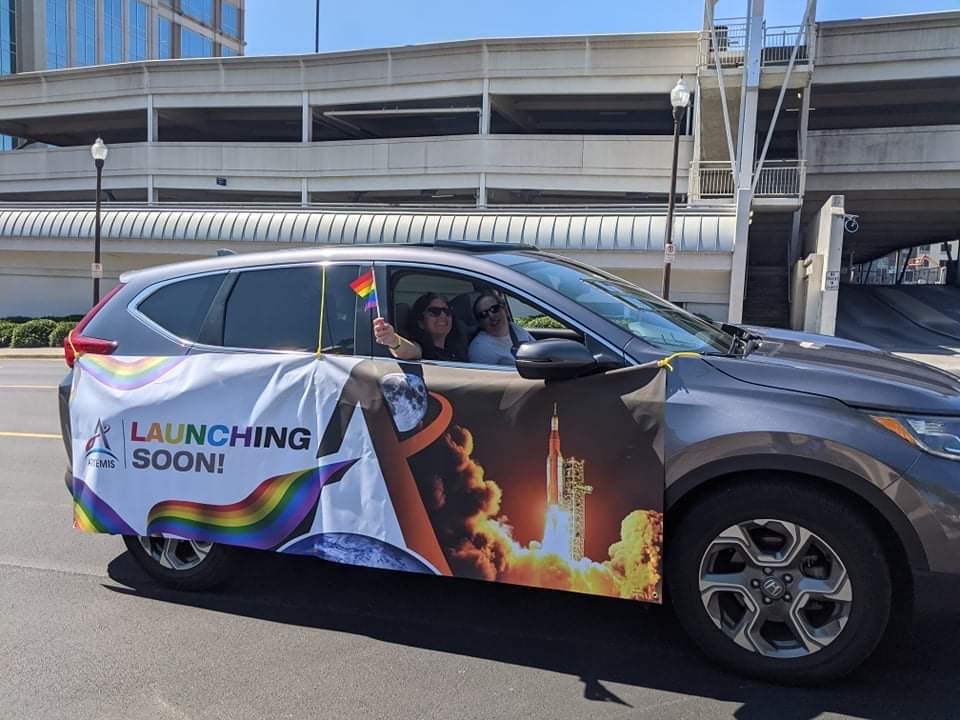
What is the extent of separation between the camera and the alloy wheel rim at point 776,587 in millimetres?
3004

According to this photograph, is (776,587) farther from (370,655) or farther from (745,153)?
(745,153)

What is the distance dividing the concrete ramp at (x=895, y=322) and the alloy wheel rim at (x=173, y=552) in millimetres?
19894

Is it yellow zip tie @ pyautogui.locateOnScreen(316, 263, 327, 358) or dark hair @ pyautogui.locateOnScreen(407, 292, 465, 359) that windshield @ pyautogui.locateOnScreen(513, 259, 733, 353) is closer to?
dark hair @ pyautogui.locateOnScreen(407, 292, 465, 359)

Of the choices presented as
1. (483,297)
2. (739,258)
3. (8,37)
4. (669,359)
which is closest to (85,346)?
(483,297)

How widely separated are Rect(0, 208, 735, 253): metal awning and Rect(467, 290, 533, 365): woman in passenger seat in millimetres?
16341

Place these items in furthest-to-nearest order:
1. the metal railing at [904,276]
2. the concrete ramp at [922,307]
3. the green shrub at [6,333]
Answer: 1. the metal railing at [904,276]
2. the concrete ramp at [922,307]
3. the green shrub at [6,333]

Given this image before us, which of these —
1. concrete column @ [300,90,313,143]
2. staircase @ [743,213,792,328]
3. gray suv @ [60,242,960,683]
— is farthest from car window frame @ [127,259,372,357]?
concrete column @ [300,90,313,143]

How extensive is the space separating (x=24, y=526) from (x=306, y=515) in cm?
294

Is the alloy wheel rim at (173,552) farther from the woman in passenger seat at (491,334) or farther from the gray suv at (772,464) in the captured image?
the woman in passenger seat at (491,334)

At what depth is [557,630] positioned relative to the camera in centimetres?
369

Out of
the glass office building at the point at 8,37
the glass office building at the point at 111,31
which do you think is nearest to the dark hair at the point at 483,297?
the glass office building at the point at 8,37

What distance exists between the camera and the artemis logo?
13.1ft

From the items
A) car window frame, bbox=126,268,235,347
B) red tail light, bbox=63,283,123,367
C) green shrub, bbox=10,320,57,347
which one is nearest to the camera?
car window frame, bbox=126,268,235,347

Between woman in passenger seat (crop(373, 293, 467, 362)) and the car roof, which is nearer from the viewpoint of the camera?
woman in passenger seat (crop(373, 293, 467, 362))
